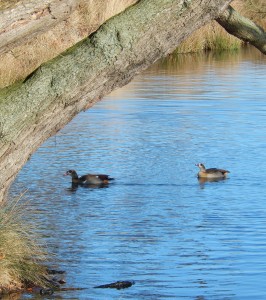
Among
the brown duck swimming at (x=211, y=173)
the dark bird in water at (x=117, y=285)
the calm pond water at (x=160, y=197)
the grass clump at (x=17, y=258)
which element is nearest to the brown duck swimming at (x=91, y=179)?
the calm pond water at (x=160, y=197)

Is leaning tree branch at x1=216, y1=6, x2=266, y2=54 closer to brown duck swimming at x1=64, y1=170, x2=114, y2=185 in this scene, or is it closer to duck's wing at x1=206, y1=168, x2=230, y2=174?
brown duck swimming at x1=64, y1=170, x2=114, y2=185

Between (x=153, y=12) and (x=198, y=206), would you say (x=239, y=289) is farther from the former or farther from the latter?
(x=198, y=206)

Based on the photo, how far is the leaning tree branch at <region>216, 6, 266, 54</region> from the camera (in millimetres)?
6738

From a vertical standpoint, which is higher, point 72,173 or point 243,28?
point 243,28

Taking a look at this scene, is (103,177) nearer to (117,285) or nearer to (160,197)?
(160,197)

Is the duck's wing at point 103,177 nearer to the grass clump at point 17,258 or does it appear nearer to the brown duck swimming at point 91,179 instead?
the brown duck swimming at point 91,179

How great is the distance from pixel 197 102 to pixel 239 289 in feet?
52.7

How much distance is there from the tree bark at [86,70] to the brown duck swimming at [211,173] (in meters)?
8.98

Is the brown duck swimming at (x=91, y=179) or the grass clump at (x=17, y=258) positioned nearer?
the grass clump at (x=17, y=258)

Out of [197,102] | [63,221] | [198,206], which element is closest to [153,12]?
[63,221]

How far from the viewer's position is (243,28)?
6.80 m

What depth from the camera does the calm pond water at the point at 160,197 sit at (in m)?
9.52

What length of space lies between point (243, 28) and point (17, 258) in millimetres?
2825

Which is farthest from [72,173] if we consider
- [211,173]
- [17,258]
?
[17,258]
